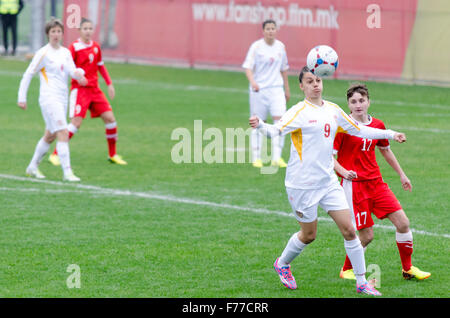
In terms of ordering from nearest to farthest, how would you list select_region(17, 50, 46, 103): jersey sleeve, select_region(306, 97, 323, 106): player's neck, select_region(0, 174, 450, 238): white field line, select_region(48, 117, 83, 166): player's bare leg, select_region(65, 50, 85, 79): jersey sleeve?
1. select_region(306, 97, 323, 106): player's neck
2. select_region(0, 174, 450, 238): white field line
3. select_region(17, 50, 46, 103): jersey sleeve
4. select_region(65, 50, 85, 79): jersey sleeve
5. select_region(48, 117, 83, 166): player's bare leg

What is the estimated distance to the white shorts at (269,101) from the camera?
1415 centimetres

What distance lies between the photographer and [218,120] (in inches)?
734

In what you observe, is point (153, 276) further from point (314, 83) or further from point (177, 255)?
point (314, 83)

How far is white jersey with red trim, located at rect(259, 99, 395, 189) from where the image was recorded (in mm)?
7281

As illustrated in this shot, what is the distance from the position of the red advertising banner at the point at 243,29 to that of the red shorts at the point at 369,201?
1738cm

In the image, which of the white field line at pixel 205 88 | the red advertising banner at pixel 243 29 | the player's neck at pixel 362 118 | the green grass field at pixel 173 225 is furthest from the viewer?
the red advertising banner at pixel 243 29

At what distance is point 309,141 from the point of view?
730 centimetres

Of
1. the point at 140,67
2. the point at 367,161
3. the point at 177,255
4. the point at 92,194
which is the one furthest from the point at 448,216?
the point at 140,67

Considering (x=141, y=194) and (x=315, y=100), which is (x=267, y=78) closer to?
(x=141, y=194)

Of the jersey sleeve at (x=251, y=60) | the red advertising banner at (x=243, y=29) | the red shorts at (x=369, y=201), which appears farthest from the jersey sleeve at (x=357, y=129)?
the red advertising banner at (x=243, y=29)

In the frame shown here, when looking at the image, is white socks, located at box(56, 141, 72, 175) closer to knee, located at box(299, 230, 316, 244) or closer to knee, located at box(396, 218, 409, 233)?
knee, located at box(299, 230, 316, 244)

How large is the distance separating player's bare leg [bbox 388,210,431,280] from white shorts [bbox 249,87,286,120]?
257 inches

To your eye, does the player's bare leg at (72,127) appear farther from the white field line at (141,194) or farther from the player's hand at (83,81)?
the white field line at (141,194)

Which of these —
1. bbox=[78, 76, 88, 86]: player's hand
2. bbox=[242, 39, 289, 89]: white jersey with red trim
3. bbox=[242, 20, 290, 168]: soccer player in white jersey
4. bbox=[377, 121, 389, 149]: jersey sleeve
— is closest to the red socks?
bbox=[78, 76, 88, 86]: player's hand
